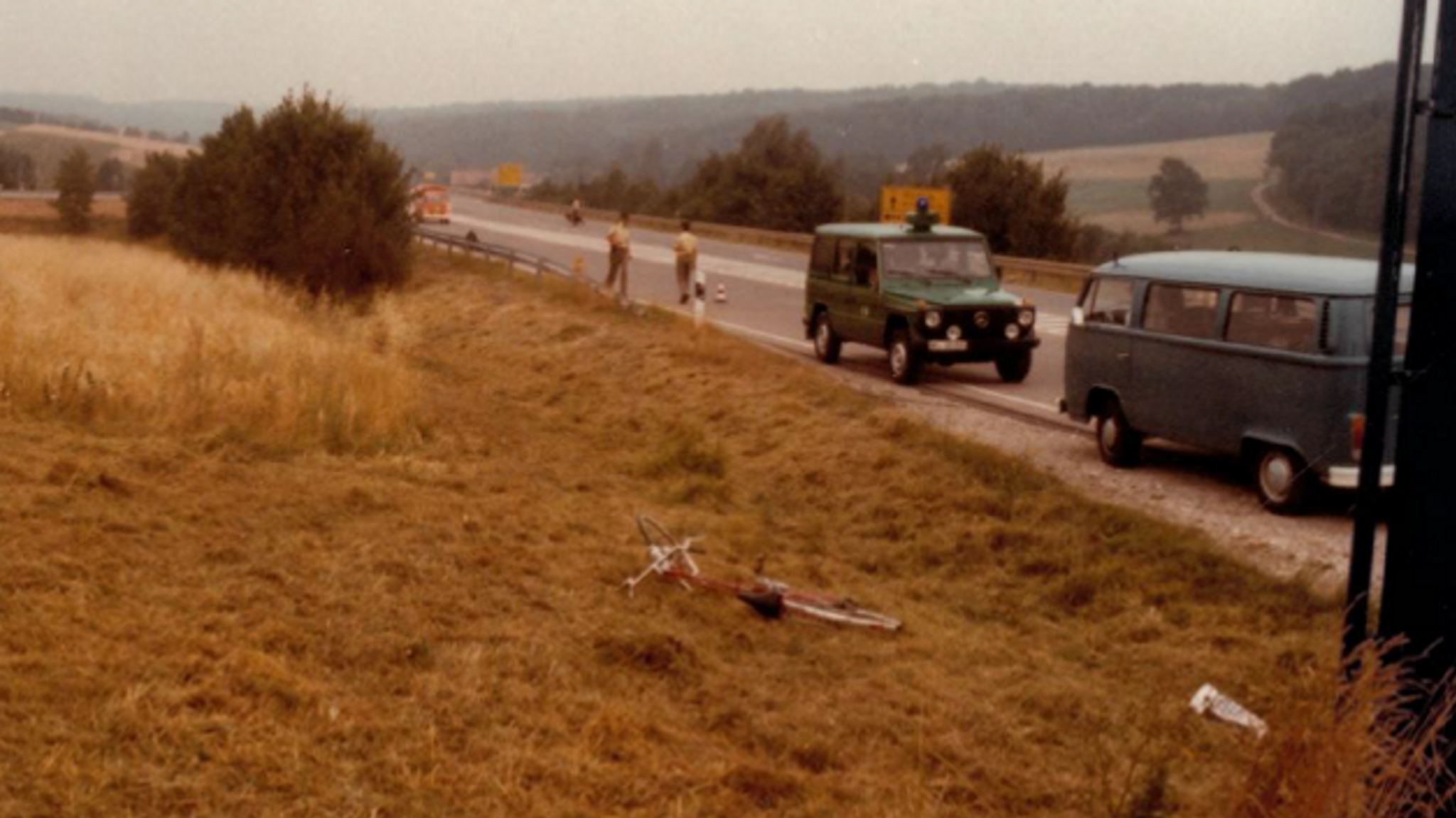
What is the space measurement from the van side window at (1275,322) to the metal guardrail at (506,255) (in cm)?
1901

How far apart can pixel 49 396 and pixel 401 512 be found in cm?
429

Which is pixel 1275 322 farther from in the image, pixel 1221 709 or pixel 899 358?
pixel 899 358

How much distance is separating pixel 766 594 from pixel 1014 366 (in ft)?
35.3

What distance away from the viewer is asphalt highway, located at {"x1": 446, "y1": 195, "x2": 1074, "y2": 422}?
64.2 feet

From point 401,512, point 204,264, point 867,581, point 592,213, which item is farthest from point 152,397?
point 592,213

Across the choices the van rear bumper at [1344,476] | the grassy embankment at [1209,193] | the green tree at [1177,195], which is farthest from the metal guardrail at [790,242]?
the van rear bumper at [1344,476]

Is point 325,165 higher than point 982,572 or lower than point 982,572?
higher

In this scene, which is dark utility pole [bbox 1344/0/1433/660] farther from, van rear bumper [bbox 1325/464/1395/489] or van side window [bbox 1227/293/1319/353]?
van side window [bbox 1227/293/1319/353]

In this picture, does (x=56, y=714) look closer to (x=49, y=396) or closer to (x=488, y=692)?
(x=488, y=692)

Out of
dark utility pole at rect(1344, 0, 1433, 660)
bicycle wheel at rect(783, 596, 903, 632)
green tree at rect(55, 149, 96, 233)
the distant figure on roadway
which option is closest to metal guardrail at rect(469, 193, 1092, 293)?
the distant figure on roadway

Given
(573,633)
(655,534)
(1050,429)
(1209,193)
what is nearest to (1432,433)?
(573,633)

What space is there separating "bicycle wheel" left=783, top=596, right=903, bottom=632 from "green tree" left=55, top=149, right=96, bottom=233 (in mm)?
59325

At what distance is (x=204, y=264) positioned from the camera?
3553 cm

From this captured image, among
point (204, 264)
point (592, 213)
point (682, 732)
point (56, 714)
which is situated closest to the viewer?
point (56, 714)
